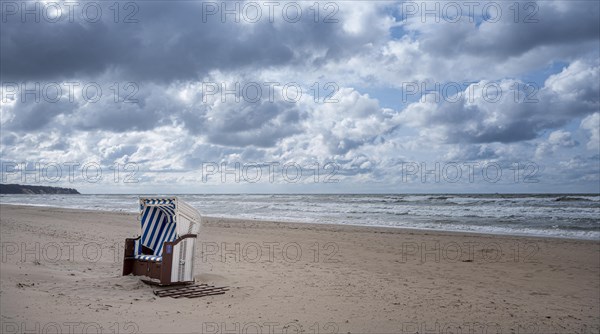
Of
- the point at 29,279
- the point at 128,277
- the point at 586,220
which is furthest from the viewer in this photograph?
the point at 586,220

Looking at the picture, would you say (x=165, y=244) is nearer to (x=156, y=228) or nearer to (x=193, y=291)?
(x=193, y=291)

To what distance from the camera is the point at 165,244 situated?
7.86m

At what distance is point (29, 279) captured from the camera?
812 centimetres

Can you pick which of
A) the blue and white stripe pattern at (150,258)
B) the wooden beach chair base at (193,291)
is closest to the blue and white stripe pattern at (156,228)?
the blue and white stripe pattern at (150,258)

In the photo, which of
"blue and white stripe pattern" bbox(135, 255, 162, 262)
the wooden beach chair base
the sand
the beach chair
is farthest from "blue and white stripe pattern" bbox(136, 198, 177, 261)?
the wooden beach chair base

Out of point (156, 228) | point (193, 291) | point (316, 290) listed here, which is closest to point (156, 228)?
point (156, 228)

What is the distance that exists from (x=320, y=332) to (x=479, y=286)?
185 inches

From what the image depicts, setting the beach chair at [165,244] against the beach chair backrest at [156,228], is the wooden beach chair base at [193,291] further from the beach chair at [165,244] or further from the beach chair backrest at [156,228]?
the beach chair backrest at [156,228]

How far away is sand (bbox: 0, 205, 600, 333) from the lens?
6129mm

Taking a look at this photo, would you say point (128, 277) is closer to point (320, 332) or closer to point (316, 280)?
point (316, 280)

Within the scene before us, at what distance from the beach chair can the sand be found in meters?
0.37

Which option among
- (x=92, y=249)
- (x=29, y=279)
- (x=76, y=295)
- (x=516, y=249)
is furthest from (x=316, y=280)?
(x=516, y=249)

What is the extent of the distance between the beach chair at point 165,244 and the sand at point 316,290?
1.22ft

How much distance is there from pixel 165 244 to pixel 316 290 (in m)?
2.79
